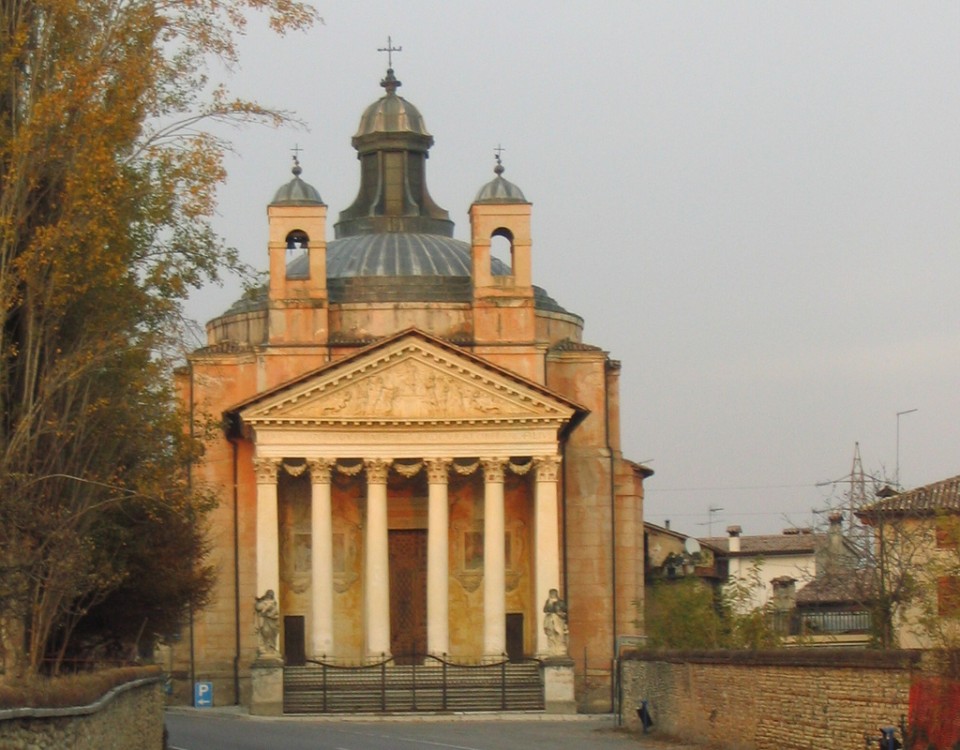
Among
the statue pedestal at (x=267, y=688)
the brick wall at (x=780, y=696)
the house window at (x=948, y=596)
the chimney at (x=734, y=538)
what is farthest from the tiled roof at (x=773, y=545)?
the house window at (x=948, y=596)

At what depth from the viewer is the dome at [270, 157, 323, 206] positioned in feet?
233

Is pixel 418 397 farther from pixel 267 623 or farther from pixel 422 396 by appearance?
pixel 267 623

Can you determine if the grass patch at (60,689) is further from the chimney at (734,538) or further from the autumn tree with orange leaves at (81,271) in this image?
the chimney at (734,538)

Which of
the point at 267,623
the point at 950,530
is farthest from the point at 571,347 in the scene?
the point at 950,530

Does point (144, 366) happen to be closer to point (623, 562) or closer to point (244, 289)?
point (244, 289)

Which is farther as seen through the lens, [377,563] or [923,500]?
[377,563]

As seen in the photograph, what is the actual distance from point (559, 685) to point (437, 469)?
7.49 meters

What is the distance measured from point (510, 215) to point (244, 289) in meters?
34.7

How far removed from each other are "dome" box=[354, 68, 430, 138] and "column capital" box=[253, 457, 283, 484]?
52.9 ft

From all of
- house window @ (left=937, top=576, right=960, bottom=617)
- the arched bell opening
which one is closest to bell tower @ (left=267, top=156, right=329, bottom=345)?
the arched bell opening

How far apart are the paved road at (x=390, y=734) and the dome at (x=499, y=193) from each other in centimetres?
1815

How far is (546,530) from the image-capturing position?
66.5 meters

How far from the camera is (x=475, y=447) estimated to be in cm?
6681

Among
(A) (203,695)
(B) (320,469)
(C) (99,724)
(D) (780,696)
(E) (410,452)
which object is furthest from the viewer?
(A) (203,695)
